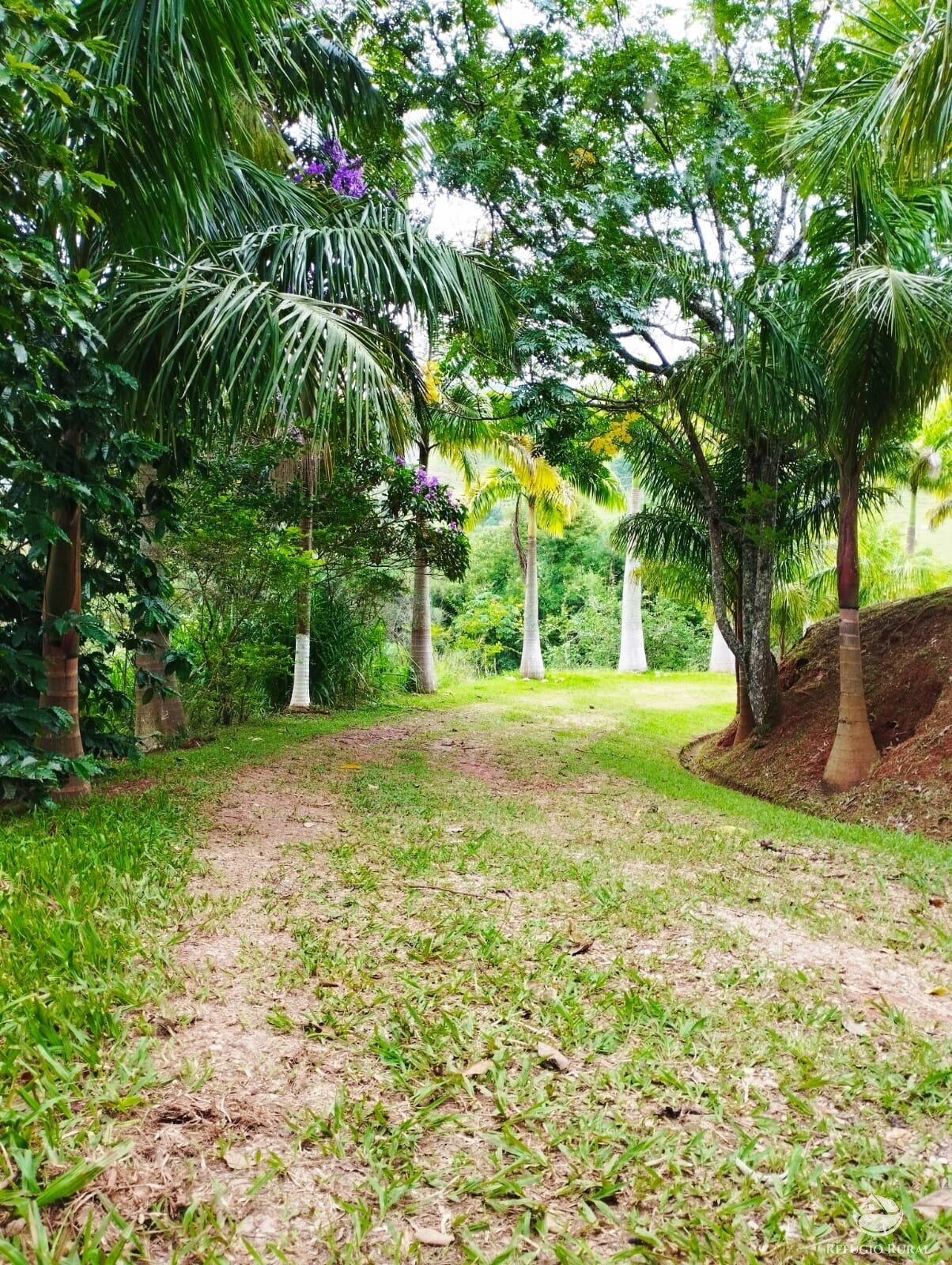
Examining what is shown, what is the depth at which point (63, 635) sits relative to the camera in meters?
4.14

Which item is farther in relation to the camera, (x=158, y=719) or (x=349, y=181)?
(x=349, y=181)

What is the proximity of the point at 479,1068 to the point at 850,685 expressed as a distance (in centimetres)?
587

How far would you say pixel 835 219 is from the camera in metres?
6.41

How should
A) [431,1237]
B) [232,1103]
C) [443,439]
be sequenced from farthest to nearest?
[443,439] < [232,1103] < [431,1237]

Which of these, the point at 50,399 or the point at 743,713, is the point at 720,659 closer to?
the point at 743,713

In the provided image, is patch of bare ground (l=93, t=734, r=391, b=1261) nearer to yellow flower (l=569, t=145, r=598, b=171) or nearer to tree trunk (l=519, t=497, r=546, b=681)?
yellow flower (l=569, t=145, r=598, b=171)

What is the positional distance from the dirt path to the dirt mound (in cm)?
253

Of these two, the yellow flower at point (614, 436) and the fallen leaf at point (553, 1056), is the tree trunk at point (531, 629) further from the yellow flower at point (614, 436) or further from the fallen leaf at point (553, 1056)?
the fallen leaf at point (553, 1056)

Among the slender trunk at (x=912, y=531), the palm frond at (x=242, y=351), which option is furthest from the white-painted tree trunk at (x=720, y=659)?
the palm frond at (x=242, y=351)

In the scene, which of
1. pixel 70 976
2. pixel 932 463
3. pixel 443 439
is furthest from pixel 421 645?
pixel 932 463

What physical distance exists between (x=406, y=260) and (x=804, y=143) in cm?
308

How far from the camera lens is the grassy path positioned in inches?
59.4

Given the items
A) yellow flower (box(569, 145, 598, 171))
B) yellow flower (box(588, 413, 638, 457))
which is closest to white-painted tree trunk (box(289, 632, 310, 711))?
yellow flower (box(588, 413, 638, 457))

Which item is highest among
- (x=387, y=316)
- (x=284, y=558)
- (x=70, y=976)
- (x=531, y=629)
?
(x=387, y=316)
